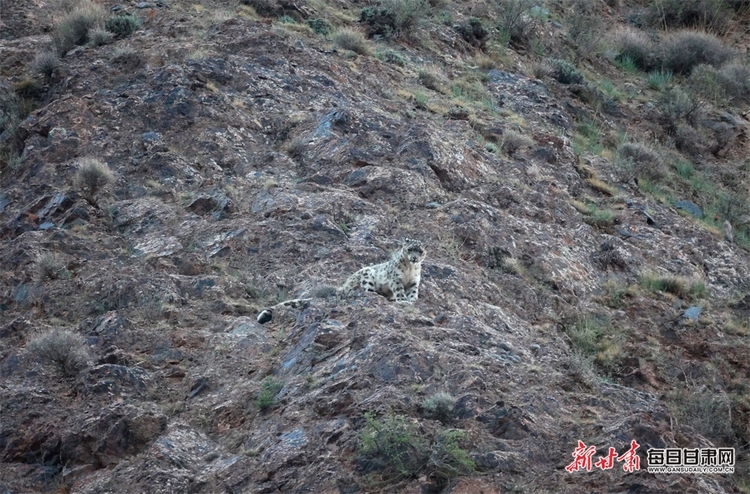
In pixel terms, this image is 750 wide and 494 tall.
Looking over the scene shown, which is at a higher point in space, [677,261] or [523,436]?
[523,436]

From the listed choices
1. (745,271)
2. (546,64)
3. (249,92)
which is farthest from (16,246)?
(546,64)

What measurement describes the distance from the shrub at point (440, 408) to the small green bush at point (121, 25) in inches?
518

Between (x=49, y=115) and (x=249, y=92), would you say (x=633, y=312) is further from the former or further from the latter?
(x=49, y=115)

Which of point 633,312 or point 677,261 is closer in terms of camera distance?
point 633,312

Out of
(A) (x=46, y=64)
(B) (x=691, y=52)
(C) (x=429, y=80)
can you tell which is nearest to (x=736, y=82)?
(B) (x=691, y=52)

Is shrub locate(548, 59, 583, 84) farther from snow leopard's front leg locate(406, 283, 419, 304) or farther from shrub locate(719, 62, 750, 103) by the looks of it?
snow leopard's front leg locate(406, 283, 419, 304)

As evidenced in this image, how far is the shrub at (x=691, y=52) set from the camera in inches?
1125

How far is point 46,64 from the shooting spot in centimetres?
1995

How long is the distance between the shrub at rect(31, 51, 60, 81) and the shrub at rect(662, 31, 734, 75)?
1638 centimetres

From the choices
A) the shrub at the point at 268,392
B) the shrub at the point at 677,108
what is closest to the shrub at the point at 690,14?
the shrub at the point at 677,108

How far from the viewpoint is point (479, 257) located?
16141 mm

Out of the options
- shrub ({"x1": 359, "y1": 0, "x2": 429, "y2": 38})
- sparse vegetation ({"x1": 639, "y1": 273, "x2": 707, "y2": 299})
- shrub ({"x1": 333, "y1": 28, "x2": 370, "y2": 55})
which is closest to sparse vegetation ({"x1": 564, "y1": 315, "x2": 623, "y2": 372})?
sparse vegetation ({"x1": 639, "y1": 273, "x2": 707, "y2": 299})

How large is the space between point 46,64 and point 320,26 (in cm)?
603

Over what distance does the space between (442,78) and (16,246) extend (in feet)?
34.5
